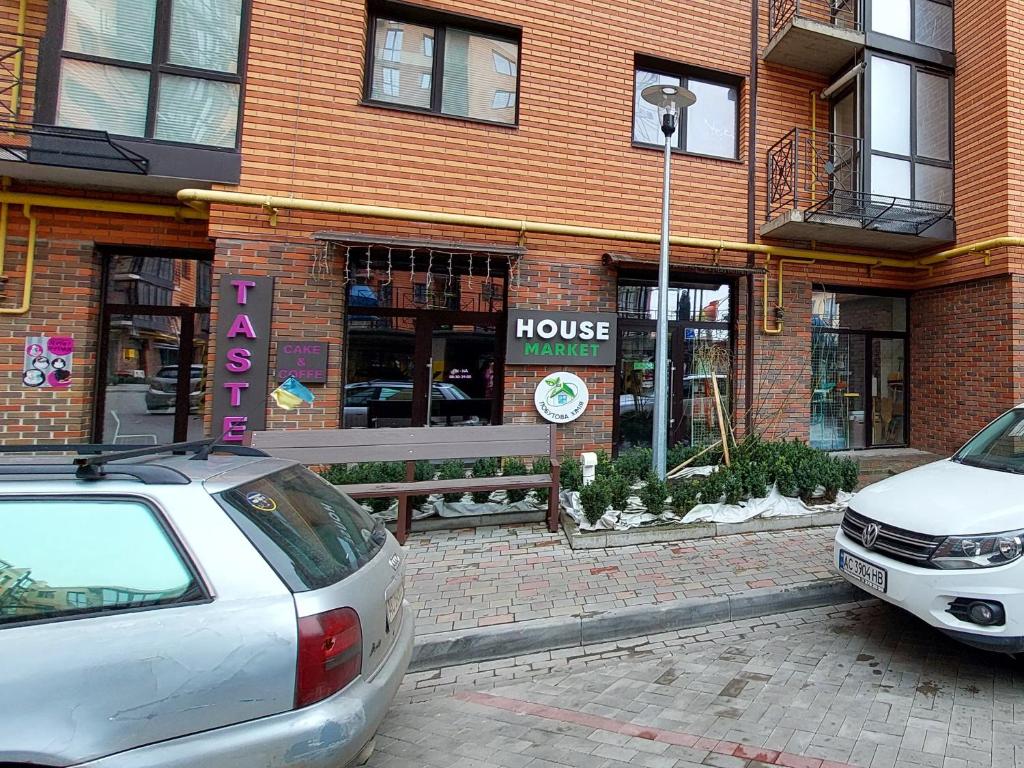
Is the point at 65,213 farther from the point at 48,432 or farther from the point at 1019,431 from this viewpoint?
the point at 1019,431

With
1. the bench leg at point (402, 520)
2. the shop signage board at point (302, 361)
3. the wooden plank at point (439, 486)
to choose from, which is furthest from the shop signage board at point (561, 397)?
the shop signage board at point (302, 361)

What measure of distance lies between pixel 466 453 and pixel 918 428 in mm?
8291

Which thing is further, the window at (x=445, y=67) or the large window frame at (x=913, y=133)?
the large window frame at (x=913, y=133)

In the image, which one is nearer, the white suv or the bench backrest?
the white suv

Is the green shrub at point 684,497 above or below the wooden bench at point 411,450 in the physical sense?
below

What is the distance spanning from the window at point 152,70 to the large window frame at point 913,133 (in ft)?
28.1

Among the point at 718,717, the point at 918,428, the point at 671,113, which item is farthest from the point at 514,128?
the point at 918,428

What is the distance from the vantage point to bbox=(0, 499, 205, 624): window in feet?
5.34

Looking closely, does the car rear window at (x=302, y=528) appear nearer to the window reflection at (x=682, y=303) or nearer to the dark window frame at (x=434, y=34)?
the dark window frame at (x=434, y=34)

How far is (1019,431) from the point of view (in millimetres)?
3910

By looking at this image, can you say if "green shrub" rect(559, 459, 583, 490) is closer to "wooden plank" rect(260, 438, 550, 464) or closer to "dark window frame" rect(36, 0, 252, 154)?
"wooden plank" rect(260, 438, 550, 464)

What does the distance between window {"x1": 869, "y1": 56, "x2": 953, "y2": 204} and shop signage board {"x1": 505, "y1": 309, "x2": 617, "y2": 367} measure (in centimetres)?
458

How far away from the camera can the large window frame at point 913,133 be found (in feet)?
24.4

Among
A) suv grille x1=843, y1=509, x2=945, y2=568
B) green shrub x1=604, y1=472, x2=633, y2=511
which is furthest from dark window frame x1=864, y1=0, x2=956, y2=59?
suv grille x1=843, y1=509, x2=945, y2=568
